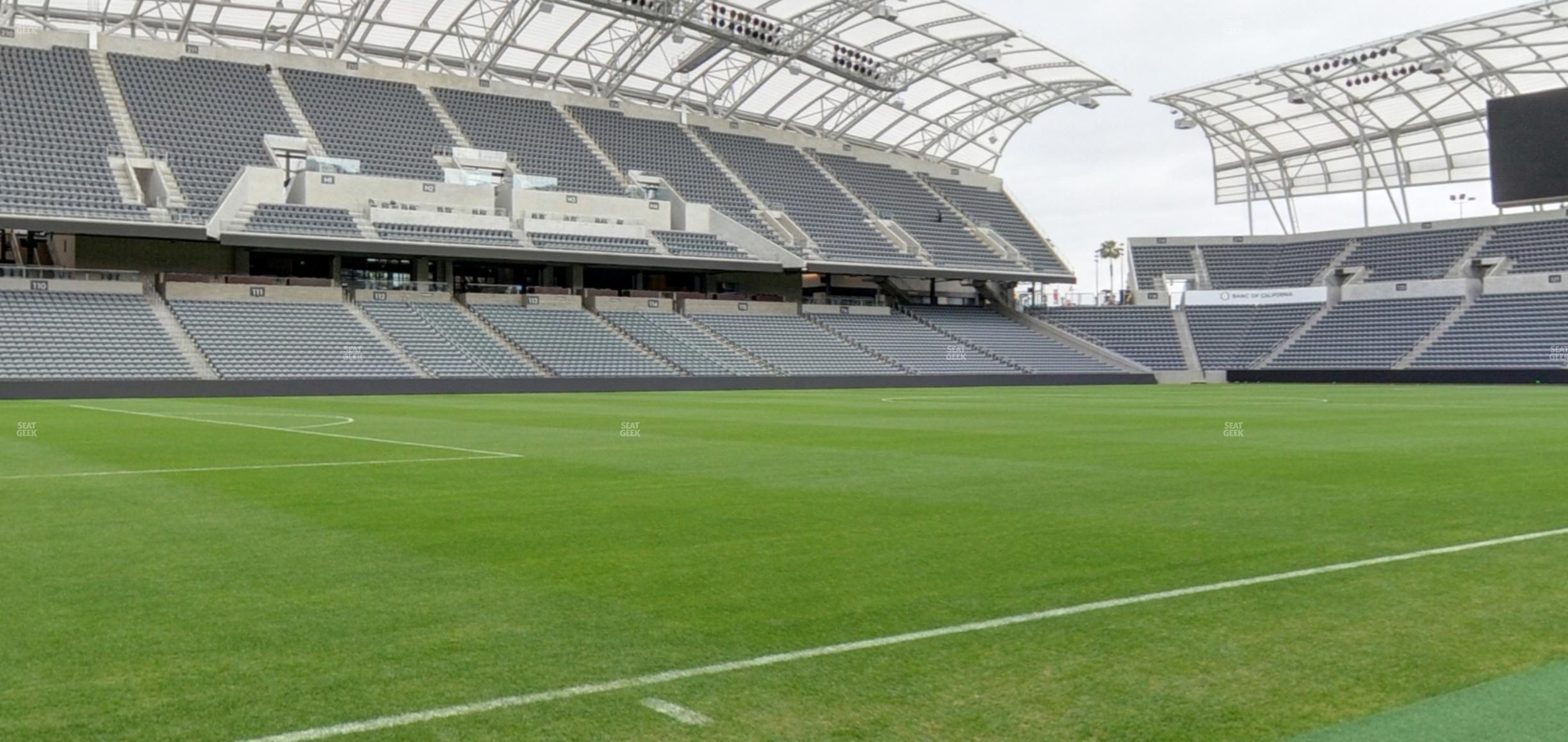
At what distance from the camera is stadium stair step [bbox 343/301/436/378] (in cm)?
4509

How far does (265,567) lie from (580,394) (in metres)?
35.6

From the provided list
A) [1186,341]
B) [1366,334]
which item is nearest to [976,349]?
[1186,341]

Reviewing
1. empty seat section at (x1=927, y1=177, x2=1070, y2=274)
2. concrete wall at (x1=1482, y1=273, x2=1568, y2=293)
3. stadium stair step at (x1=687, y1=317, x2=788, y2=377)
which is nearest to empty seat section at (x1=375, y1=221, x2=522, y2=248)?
stadium stair step at (x1=687, y1=317, x2=788, y2=377)

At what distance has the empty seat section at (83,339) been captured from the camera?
129 ft

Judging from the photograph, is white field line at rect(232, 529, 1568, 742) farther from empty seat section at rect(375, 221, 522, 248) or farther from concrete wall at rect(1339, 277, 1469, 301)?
concrete wall at rect(1339, 277, 1469, 301)

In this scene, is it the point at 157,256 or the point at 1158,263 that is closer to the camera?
the point at 157,256

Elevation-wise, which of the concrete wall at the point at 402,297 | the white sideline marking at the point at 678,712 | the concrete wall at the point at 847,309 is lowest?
the white sideline marking at the point at 678,712

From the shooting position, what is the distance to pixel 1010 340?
2601 inches

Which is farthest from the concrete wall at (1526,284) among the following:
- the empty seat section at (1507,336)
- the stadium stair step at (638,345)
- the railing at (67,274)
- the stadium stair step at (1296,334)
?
the railing at (67,274)

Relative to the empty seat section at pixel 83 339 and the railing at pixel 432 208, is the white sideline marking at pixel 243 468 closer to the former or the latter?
the empty seat section at pixel 83 339

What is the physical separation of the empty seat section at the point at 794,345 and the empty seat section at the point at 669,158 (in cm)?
493

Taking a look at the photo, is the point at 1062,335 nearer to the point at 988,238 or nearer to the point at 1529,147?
the point at 988,238

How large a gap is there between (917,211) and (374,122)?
30.7 meters

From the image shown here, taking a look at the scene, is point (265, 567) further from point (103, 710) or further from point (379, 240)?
point (379, 240)
